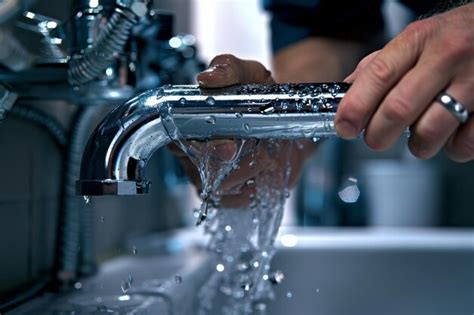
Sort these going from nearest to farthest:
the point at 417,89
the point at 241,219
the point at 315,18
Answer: the point at 417,89 → the point at 241,219 → the point at 315,18

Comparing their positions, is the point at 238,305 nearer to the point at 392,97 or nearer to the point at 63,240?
the point at 63,240

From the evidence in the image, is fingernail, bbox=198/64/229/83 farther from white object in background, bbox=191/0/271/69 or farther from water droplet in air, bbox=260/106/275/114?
white object in background, bbox=191/0/271/69

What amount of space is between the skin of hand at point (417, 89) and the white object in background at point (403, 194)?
975 millimetres

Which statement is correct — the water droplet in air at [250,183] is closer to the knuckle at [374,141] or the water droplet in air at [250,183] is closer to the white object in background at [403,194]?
the knuckle at [374,141]

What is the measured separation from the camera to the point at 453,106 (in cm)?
32

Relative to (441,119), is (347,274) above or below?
below

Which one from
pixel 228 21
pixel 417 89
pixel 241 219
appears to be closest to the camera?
pixel 417 89

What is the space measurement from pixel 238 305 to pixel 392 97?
375 millimetres

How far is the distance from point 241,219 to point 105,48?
7.9 inches

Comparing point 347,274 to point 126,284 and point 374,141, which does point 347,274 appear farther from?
point 374,141

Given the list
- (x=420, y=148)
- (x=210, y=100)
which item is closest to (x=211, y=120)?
(x=210, y=100)

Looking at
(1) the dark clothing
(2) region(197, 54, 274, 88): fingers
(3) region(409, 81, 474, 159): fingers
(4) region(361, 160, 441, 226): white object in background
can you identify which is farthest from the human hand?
(4) region(361, 160, 441, 226): white object in background

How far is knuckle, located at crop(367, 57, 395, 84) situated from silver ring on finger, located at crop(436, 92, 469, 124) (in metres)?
0.03

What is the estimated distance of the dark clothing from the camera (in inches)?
31.8
